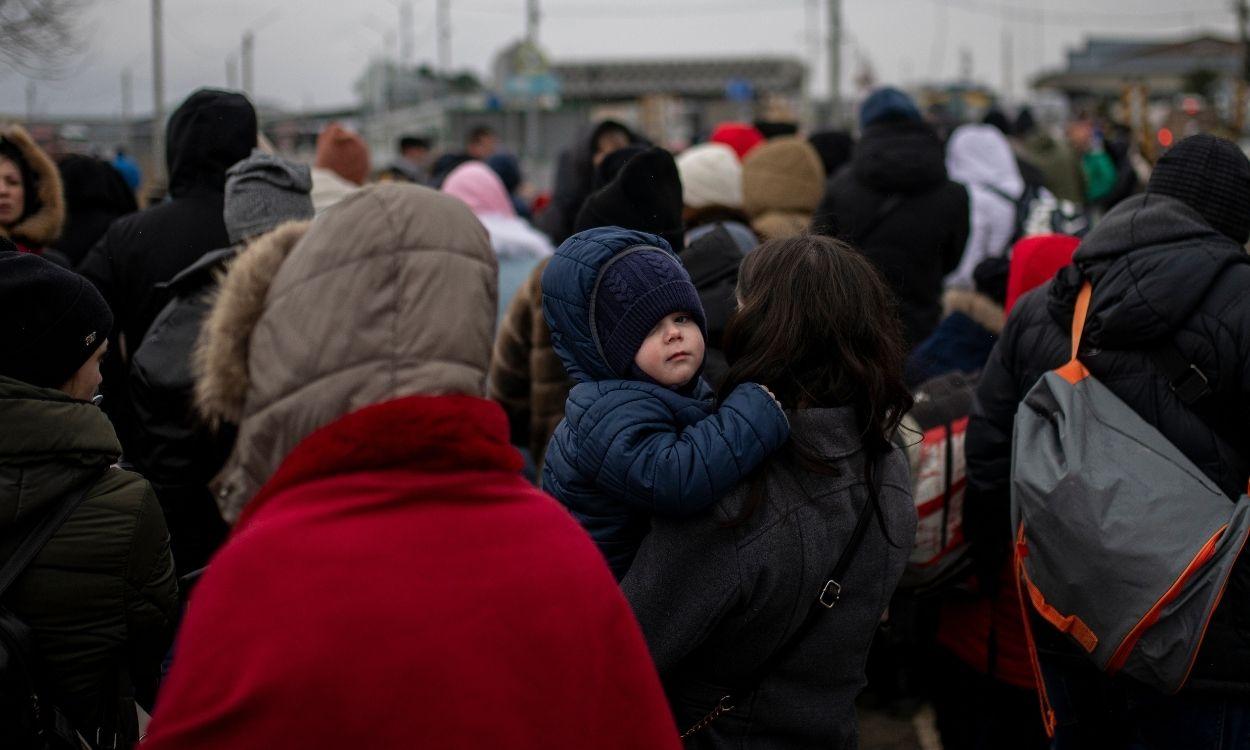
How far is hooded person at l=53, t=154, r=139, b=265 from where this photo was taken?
6.25 metres

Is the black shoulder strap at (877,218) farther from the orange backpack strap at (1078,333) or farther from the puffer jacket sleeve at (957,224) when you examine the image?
the orange backpack strap at (1078,333)

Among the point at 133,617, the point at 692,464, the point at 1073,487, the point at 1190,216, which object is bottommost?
the point at 133,617

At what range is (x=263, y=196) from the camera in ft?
12.1

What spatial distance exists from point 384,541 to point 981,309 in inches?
136

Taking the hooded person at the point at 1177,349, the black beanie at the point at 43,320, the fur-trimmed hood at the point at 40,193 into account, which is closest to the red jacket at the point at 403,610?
the black beanie at the point at 43,320

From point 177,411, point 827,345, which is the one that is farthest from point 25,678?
point 827,345

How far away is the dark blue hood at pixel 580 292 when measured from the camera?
2486 millimetres

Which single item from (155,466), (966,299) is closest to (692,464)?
(155,466)

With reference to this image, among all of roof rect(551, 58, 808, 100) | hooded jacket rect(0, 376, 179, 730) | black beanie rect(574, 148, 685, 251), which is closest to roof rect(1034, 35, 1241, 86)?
roof rect(551, 58, 808, 100)

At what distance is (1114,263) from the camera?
3.02 m

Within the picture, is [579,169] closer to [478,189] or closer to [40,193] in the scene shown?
[478,189]

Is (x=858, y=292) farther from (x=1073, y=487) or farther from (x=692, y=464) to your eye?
(x=1073, y=487)

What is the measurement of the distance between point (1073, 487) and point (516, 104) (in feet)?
128

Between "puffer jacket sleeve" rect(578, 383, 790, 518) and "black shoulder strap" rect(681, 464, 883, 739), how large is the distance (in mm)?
267
